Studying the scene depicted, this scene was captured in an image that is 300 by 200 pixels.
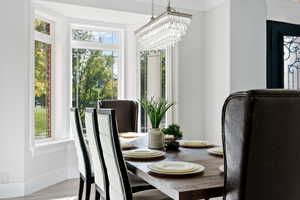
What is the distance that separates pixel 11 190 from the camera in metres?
3.19

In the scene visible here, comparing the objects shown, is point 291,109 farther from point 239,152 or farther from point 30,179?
point 30,179

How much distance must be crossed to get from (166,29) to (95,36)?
222 centimetres

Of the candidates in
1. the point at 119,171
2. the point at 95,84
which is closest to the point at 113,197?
the point at 119,171

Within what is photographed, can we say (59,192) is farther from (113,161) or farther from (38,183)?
(113,161)

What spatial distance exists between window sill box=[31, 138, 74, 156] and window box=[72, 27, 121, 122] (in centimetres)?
55

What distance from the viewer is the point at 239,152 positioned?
3.28 feet

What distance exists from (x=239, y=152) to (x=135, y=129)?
106 inches

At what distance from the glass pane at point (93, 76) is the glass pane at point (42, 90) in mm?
396

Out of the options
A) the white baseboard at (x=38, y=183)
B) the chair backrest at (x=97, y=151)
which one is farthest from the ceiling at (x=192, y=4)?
the white baseboard at (x=38, y=183)

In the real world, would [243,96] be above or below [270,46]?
below

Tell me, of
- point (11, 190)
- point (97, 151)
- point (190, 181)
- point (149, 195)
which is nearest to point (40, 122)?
point (11, 190)

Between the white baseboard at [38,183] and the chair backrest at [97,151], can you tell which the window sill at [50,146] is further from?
the chair backrest at [97,151]

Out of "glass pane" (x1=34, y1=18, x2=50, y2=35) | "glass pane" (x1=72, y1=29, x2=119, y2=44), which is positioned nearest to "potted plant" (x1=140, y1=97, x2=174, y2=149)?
"glass pane" (x1=34, y1=18, x2=50, y2=35)

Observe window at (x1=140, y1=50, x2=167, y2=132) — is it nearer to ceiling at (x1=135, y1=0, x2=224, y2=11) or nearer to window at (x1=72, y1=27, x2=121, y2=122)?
window at (x1=72, y1=27, x2=121, y2=122)
